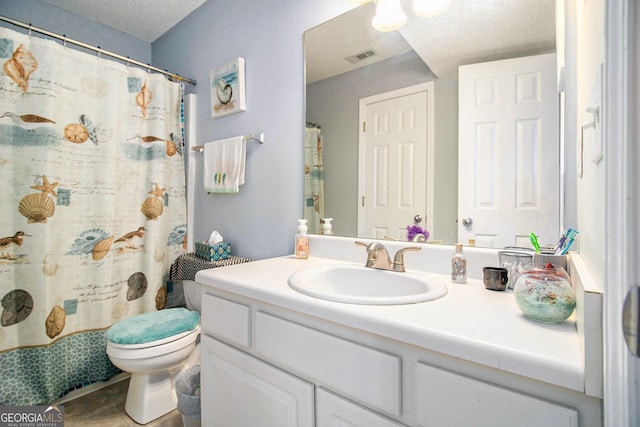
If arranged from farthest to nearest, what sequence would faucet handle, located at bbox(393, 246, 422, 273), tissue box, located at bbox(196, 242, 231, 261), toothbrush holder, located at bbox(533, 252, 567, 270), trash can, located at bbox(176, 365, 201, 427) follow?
tissue box, located at bbox(196, 242, 231, 261) < trash can, located at bbox(176, 365, 201, 427) < faucet handle, located at bbox(393, 246, 422, 273) < toothbrush holder, located at bbox(533, 252, 567, 270)

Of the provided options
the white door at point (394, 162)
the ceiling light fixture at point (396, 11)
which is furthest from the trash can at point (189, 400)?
the ceiling light fixture at point (396, 11)

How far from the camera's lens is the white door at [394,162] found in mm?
1145

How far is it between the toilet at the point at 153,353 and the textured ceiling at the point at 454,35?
54.2 inches

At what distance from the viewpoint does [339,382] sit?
2.40 feet

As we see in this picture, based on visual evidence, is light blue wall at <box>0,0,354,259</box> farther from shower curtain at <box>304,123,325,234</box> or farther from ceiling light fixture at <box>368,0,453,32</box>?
ceiling light fixture at <box>368,0,453,32</box>

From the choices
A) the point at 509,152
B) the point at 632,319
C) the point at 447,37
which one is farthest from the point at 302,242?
the point at 632,319

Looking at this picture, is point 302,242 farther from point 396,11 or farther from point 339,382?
point 396,11

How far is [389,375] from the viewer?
2.16 feet

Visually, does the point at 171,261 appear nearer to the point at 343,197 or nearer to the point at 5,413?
the point at 5,413

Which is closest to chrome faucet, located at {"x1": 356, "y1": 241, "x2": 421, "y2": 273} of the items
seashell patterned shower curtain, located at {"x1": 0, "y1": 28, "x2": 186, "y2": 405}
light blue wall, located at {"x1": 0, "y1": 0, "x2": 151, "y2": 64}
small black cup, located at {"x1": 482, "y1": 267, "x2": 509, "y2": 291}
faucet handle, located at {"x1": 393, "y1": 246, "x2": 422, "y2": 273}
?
faucet handle, located at {"x1": 393, "y1": 246, "x2": 422, "y2": 273}

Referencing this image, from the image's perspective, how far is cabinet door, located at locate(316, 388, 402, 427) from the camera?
27.0 inches

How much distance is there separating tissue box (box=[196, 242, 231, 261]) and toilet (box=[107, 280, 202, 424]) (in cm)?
30

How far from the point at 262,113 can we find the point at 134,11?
51.3 inches

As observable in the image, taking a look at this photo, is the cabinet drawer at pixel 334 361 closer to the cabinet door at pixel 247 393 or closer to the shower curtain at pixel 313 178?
the cabinet door at pixel 247 393
